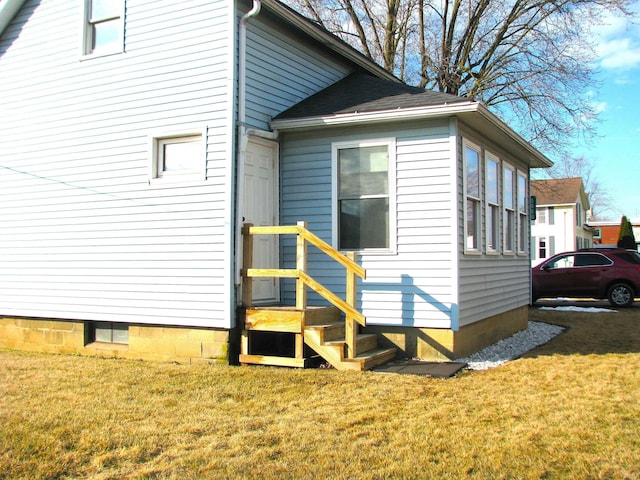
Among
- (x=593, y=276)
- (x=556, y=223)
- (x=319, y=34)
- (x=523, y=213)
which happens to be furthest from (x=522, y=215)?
(x=556, y=223)

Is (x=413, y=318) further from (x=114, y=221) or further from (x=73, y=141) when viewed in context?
(x=73, y=141)

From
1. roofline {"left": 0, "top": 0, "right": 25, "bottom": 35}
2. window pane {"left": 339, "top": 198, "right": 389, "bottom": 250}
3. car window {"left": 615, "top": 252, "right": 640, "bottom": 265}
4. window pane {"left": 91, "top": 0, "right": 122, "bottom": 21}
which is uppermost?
roofline {"left": 0, "top": 0, "right": 25, "bottom": 35}

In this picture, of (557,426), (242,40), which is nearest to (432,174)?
(242,40)

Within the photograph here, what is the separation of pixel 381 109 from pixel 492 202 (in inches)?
127

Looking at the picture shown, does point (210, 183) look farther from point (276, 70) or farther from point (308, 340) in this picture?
point (308, 340)

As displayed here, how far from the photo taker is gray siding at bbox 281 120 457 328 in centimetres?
869

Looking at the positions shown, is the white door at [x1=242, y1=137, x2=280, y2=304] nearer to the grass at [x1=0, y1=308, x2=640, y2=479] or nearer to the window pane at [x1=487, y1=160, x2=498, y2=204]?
the grass at [x1=0, y1=308, x2=640, y2=479]

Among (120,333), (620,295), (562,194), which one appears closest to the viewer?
(120,333)

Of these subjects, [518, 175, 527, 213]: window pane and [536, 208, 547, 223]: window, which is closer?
[518, 175, 527, 213]: window pane

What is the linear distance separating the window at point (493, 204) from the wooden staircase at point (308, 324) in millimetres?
3256

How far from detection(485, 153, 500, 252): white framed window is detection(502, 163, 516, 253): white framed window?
341mm

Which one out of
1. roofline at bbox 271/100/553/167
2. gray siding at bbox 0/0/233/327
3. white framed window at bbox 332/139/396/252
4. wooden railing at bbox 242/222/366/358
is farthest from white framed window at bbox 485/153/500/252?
gray siding at bbox 0/0/233/327

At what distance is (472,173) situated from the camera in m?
9.89

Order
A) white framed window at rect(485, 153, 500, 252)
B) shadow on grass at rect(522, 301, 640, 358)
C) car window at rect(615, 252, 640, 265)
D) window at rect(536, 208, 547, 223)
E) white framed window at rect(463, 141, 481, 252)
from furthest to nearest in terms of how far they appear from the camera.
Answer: window at rect(536, 208, 547, 223) → car window at rect(615, 252, 640, 265) → white framed window at rect(485, 153, 500, 252) → shadow on grass at rect(522, 301, 640, 358) → white framed window at rect(463, 141, 481, 252)
